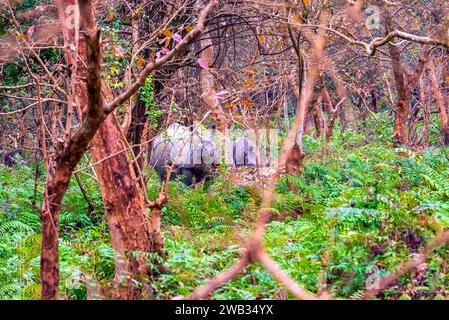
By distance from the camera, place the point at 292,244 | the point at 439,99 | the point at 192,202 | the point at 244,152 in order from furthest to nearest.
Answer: the point at 439,99 < the point at 244,152 < the point at 192,202 < the point at 292,244

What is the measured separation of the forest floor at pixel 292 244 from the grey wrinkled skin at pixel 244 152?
14.4 ft

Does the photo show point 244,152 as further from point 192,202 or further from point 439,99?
point 439,99

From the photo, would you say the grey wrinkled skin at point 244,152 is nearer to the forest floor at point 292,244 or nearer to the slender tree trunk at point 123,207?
the forest floor at point 292,244

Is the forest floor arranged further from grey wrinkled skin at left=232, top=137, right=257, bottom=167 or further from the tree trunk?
the tree trunk

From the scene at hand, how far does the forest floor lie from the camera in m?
4.72

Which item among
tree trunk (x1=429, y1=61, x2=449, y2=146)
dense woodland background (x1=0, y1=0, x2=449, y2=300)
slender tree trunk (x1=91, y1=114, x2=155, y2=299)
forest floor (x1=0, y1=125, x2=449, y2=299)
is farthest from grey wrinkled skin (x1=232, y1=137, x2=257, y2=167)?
slender tree trunk (x1=91, y1=114, x2=155, y2=299)

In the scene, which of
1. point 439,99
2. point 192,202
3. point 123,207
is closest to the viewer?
point 123,207

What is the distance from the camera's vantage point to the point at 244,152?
1332 centimetres

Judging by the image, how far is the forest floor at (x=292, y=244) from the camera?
4.72m

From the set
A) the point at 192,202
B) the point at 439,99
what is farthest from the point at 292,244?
the point at 439,99

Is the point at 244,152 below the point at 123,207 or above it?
above

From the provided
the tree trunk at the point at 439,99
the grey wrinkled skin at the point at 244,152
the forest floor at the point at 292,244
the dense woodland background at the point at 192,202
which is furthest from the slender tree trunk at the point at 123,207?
the tree trunk at the point at 439,99

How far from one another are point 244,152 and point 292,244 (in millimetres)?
7377

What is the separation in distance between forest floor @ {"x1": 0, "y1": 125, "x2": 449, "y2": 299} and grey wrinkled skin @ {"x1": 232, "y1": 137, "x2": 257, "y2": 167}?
4.39 metres
